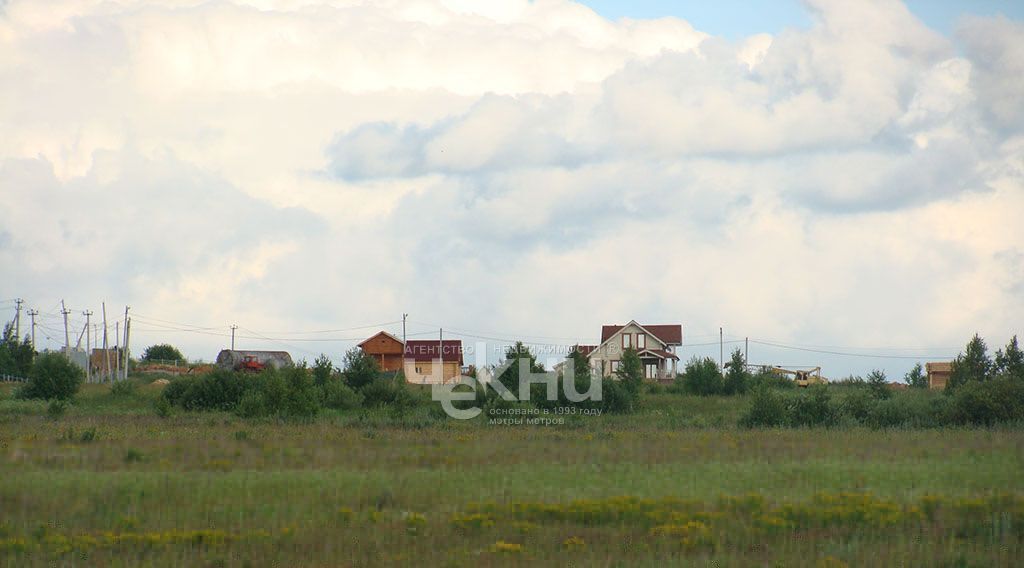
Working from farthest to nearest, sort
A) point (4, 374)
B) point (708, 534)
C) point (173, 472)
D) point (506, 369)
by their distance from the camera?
point (4, 374) → point (506, 369) → point (173, 472) → point (708, 534)

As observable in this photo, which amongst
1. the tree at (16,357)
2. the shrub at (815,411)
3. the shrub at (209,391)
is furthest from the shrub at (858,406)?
the tree at (16,357)

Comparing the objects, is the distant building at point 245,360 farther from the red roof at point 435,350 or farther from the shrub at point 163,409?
the shrub at point 163,409

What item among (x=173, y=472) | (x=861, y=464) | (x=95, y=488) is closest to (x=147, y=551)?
(x=95, y=488)

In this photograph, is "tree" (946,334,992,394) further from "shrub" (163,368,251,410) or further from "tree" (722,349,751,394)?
"shrub" (163,368,251,410)

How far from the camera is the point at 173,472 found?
2338cm

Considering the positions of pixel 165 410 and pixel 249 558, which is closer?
pixel 249 558

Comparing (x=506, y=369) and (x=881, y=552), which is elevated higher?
(x=506, y=369)

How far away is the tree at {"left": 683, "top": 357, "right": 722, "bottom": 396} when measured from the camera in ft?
211

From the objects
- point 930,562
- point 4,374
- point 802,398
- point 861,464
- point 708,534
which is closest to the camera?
point 930,562

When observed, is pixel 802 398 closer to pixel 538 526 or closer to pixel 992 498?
pixel 992 498

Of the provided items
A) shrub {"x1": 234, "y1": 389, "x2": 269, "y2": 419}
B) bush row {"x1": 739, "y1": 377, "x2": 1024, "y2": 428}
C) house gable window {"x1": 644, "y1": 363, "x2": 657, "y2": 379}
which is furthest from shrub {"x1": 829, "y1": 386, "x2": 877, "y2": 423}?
house gable window {"x1": 644, "y1": 363, "x2": 657, "y2": 379}

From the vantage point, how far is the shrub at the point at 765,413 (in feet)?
138

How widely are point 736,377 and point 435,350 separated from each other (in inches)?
1151

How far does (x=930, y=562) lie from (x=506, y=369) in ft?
113
